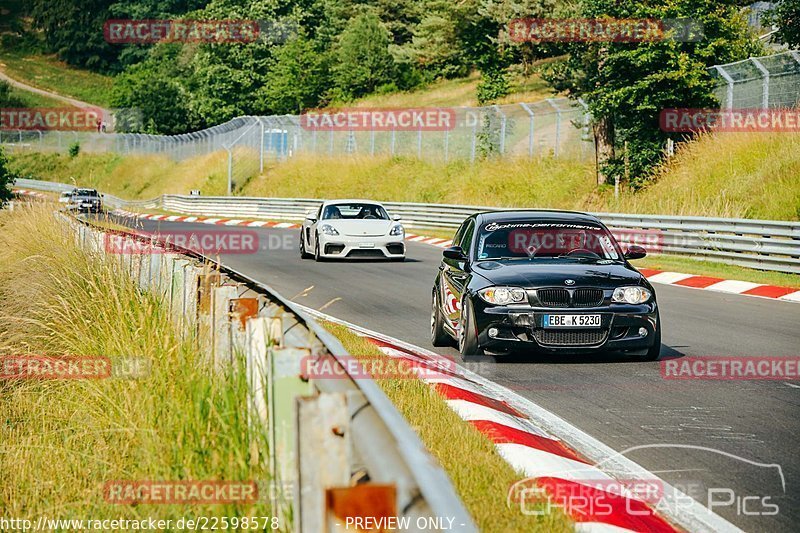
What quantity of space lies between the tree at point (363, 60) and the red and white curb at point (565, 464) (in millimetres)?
76799

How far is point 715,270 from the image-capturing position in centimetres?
2183

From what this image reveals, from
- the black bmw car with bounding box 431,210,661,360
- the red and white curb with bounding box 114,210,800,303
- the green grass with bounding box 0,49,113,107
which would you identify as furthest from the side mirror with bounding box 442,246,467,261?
the green grass with bounding box 0,49,113,107

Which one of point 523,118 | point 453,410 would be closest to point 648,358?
point 453,410

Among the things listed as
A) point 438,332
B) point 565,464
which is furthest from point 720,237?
point 565,464

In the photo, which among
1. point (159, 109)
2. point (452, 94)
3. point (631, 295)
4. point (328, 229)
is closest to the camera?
point (631, 295)

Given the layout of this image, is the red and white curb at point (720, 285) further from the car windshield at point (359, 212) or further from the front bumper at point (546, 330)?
the car windshield at point (359, 212)

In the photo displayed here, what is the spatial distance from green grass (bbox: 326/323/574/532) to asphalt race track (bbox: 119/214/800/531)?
94cm

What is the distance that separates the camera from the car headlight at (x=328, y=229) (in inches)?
975

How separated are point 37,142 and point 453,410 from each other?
8948cm

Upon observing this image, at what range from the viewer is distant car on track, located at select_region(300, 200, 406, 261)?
24.7m

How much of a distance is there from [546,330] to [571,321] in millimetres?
245

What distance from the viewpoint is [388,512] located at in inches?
111

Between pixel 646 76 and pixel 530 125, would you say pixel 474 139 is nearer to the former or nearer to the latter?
pixel 530 125

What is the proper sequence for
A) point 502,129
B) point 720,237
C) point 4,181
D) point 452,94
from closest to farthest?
point 720,237 → point 4,181 → point 502,129 → point 452,94
